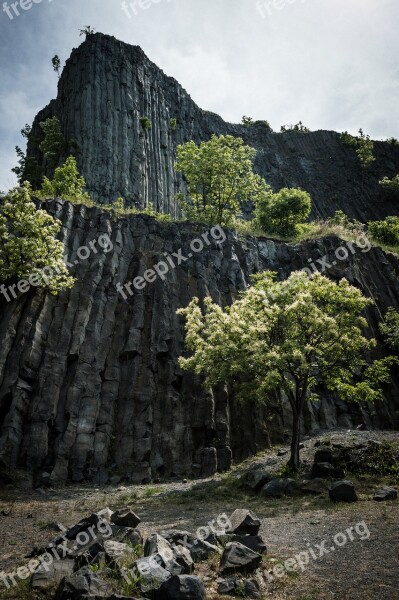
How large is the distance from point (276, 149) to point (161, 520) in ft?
313

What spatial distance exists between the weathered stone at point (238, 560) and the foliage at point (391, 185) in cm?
9410

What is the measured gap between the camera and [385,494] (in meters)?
12.8

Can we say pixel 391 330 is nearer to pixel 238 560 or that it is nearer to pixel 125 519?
pixel 125 519

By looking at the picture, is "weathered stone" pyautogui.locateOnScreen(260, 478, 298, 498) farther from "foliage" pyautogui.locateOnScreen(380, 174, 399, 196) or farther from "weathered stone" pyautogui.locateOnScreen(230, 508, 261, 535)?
"foliage" pyautogui.locateOnScreen(380, 174, 399, 196)

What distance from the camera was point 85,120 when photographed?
203 ft

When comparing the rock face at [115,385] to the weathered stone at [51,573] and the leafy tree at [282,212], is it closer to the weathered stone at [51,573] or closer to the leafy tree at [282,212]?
Result: the weathered stone at [51,573]

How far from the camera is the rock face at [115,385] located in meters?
20.1

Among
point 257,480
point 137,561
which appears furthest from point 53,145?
point 137,561

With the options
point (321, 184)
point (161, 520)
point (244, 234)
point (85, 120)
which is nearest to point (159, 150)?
point (85, 120)

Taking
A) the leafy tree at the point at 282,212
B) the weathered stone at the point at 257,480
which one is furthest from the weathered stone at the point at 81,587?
the leafy tree at the point at 282,212
